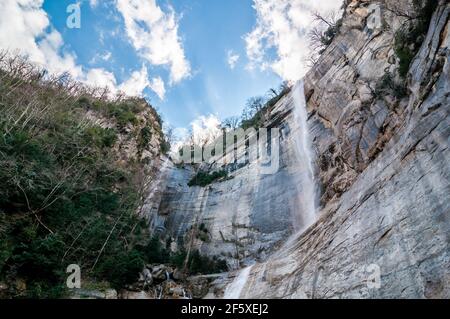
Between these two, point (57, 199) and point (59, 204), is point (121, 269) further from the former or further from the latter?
point (57, 199)

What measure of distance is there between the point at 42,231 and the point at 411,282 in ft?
49.6

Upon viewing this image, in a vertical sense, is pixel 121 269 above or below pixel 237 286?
above

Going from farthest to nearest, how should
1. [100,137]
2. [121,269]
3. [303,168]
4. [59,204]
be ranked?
[100,137] → [303,168] → [121,269] → [59,204]

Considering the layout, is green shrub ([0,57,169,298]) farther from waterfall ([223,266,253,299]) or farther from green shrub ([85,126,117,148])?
waterfall ([223,266,253,299])

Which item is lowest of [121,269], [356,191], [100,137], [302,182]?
[121,269]

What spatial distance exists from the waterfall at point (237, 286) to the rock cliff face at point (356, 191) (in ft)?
1.54

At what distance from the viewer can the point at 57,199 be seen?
1689 cm

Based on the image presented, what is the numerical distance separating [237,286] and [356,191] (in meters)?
7.64

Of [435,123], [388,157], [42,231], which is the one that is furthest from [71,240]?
[435,123]

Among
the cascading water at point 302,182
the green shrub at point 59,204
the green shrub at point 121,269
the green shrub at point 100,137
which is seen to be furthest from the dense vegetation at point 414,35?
the green shrub at point 100,137

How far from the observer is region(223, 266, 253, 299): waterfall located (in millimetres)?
16328

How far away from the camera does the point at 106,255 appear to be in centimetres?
1972

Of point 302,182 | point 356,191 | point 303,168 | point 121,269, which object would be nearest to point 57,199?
point 121,269
